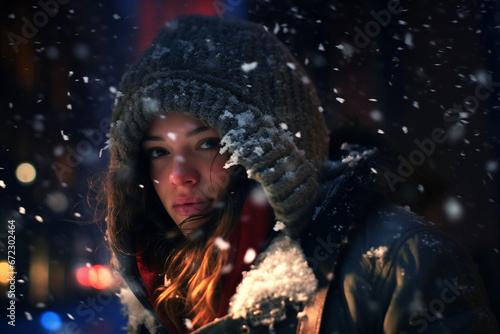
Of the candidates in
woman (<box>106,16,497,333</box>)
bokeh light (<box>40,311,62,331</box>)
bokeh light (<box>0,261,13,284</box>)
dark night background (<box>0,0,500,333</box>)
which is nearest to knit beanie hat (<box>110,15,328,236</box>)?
woman (<box>106,16,497,333</box>)

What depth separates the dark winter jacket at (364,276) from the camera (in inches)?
A: 50.9

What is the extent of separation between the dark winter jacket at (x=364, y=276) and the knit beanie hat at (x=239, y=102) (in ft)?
0.58

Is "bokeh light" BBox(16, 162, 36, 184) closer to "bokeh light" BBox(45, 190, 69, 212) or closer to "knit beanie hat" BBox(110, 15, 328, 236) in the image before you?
"bokeh light" BBox(45, 190, 69, 212)

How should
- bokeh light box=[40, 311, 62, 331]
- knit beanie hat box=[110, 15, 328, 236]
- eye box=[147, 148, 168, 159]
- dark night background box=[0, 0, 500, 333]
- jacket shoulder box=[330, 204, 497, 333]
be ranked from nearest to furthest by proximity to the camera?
jacket shoulder box=[330, 204, 497, 333], knit beanie hat box=[110, 15, 328, 236], eye box=[147, 148, 168, 159], dark night background box=[0, 0, 500, 333], bokeh light box=[40, 311, 62, 331]

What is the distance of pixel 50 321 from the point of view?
16.7ft

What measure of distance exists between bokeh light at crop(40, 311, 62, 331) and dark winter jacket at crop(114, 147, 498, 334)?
430 cm

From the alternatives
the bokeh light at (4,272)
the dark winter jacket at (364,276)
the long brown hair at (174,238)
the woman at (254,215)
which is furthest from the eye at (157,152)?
the bokeh light at (4,272)

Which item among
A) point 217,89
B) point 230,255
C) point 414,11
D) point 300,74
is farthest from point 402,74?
point 230,255

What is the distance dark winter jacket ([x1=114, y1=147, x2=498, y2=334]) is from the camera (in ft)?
4.24

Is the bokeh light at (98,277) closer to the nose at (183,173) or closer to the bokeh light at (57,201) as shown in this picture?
the bokeh light at (57,201)

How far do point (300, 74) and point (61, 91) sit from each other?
3.81m

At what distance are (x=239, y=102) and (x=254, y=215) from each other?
1.76 feet

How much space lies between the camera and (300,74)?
214cm

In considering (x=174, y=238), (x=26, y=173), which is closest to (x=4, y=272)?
(x=26, y=173)
